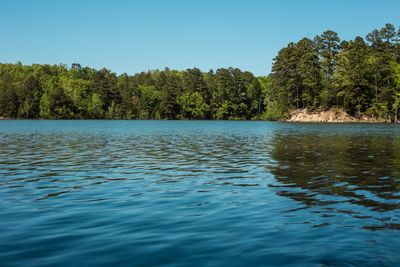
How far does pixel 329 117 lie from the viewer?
447 ft

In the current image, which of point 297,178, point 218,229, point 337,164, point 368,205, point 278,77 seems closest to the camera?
point 218,229

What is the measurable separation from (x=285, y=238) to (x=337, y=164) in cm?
1679

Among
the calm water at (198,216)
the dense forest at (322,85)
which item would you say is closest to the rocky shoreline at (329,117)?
the dense forest at (322,85)

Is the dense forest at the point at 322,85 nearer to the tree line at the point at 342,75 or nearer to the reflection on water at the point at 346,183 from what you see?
the tree line at the point at 342,75

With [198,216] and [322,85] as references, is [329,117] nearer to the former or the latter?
[322,85]

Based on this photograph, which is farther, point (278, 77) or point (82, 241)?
point (278, 77)

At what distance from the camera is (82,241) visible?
31.9ft

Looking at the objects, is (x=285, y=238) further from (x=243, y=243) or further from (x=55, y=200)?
(x=55, y=200)

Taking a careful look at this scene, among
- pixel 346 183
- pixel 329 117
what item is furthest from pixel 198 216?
pixel 329 117

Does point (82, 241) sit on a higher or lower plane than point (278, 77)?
lower

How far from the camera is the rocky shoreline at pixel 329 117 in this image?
132 meters

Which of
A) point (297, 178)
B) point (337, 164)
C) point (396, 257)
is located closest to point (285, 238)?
point (396, 257)

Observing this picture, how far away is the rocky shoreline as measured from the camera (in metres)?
132

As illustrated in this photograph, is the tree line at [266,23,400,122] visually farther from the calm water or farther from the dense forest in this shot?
the calm water
